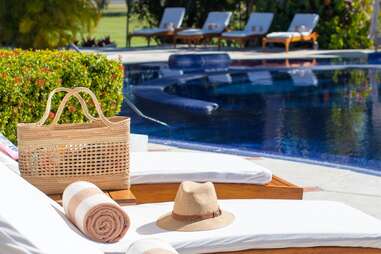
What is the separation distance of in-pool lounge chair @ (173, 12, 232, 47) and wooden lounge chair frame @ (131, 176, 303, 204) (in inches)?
718

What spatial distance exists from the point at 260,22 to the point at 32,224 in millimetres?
21059

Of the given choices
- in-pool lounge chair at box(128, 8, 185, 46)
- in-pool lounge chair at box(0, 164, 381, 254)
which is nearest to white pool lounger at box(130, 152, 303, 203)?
in-pool lounge chair at box(0, 164, 381, 254)

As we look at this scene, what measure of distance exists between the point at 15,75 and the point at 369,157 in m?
4.04

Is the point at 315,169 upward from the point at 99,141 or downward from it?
downward

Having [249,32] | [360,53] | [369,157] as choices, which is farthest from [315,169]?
[249,32]

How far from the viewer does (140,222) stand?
4543 millimetres

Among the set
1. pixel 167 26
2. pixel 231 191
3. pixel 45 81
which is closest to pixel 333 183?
pixel 231 191

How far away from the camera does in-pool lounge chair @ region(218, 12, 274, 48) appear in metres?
23.5

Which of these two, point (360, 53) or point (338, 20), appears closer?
point (360, 53)

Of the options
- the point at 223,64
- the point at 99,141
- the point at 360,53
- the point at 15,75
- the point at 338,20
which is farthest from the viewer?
the point at 338,20

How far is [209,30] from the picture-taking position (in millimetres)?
24312

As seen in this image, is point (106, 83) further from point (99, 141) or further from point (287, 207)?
point (287, 207)

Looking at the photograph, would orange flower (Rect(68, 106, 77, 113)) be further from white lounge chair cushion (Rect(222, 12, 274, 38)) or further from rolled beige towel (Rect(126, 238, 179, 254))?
white lounge chair cushion (Rect(222, 12, 274, 38))

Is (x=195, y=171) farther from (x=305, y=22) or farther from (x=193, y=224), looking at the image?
(x=305, y=22)
